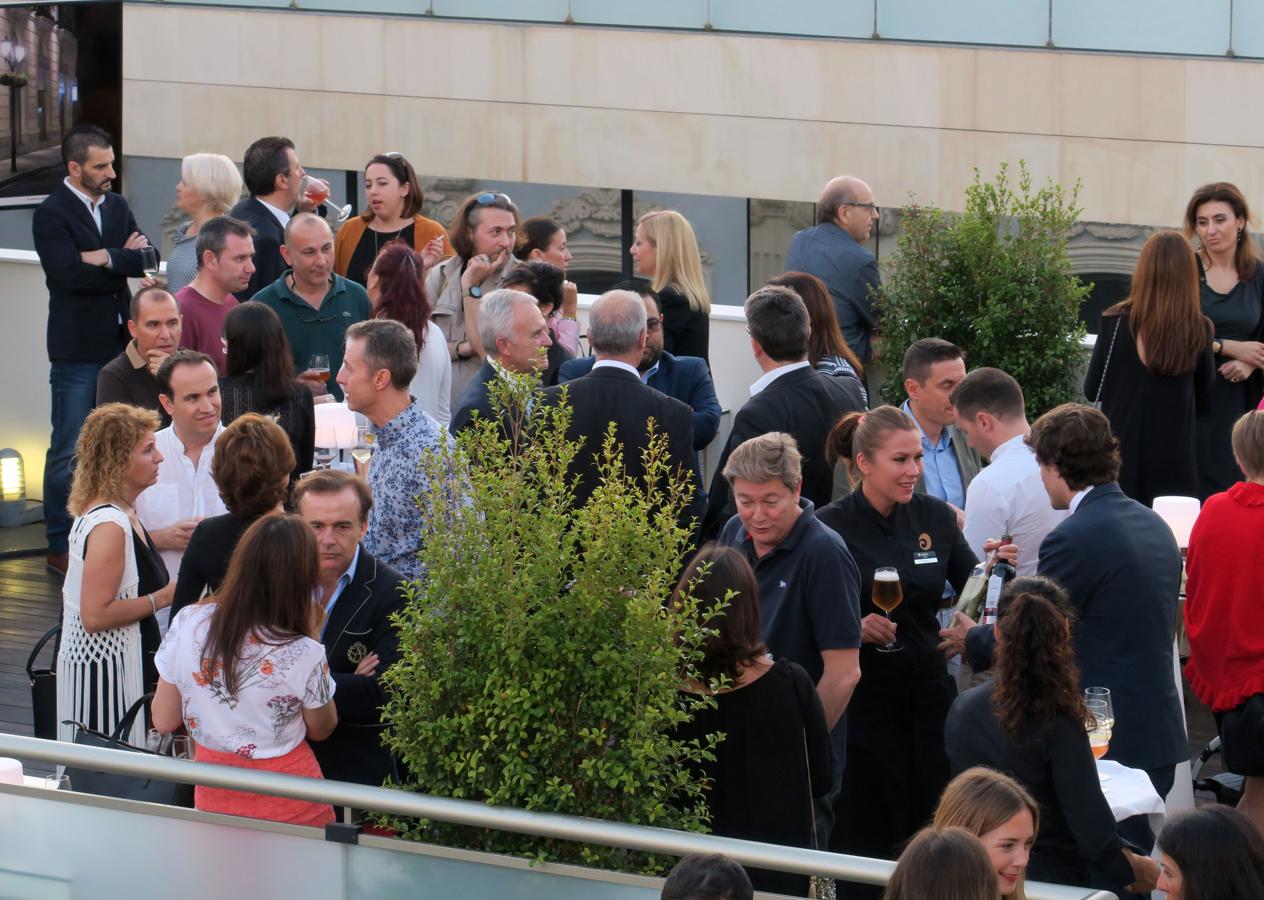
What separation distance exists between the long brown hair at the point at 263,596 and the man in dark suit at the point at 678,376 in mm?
3317

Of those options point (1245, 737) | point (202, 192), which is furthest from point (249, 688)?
point (202, 192)

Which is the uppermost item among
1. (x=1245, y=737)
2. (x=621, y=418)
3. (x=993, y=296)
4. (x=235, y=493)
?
(x=993, y=296)

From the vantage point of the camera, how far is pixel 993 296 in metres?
8.66

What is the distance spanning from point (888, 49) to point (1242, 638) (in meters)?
11.4

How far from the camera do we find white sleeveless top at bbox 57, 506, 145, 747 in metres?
5.33

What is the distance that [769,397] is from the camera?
637 cm

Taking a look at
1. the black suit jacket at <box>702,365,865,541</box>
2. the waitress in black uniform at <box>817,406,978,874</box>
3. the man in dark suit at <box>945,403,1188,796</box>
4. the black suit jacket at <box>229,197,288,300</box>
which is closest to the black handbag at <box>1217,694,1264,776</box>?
the man in dark suit at <box>945,403,1188,796</box>

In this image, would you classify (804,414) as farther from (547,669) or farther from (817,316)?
(547,669)

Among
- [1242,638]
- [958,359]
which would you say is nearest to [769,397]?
[958,359]

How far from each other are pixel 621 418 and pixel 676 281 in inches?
97.4

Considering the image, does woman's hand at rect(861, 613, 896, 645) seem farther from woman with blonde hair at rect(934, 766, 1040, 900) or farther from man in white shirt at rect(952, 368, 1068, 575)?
woman with blonde hair at rect(934, 766, 1040, 900)

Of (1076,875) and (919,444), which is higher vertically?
(919,444)

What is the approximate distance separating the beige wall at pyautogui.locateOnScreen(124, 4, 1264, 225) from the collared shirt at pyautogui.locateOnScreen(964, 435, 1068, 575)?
33.7ft

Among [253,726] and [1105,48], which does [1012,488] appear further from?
A: [1105,48]
